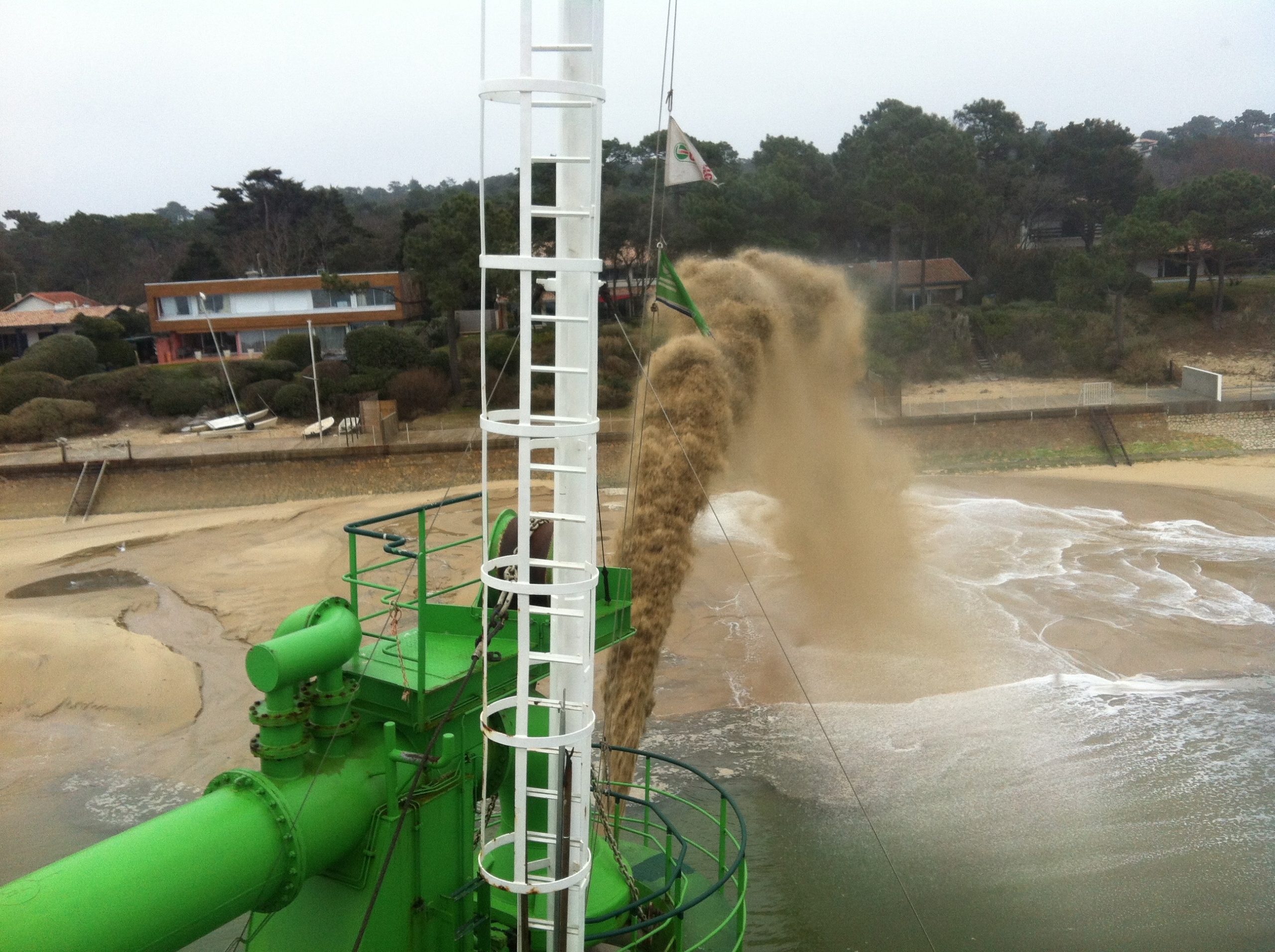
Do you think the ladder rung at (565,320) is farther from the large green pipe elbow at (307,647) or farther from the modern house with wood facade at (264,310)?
the modern house with wood facade at (264,310)

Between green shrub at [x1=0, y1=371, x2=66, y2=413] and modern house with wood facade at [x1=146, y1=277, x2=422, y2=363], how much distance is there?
711cm

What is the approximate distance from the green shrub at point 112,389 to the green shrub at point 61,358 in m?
1.56

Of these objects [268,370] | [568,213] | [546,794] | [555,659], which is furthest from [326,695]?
[268,370]

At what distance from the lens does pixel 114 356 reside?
4019cm

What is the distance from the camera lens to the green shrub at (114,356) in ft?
132

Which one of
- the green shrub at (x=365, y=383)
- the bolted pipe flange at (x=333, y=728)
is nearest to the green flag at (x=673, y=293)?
the bolted pipe flange at (x=333, y=728)

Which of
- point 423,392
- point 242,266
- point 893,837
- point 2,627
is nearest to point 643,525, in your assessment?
point 893,837

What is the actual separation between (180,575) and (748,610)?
495 inches

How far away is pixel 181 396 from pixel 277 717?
33.6 metres

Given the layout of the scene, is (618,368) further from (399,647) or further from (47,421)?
(399,647)

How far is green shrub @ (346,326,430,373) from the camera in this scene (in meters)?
36.6

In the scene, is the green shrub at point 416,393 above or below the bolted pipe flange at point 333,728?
below

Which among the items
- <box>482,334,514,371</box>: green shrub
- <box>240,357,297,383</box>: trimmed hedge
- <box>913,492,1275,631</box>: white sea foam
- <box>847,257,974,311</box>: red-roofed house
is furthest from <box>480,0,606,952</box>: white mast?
<box>847,257,974,311</box>: red-roofed house

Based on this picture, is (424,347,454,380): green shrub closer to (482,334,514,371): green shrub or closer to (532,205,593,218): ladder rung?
(482,334,514,371): green shrub
